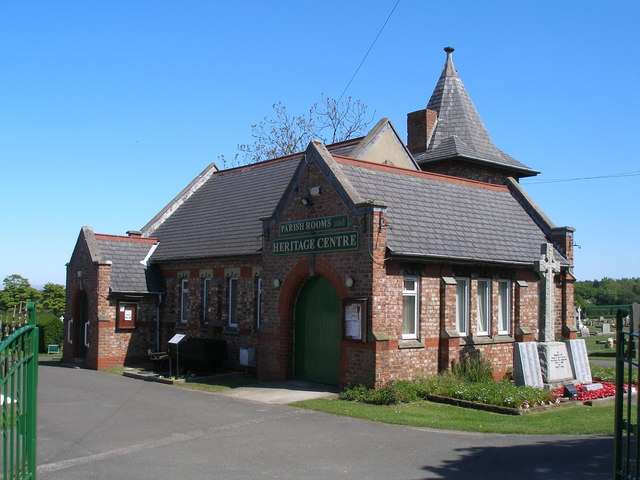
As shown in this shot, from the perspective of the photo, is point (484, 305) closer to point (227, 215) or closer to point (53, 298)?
point (227, 215)

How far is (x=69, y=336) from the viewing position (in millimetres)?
25469

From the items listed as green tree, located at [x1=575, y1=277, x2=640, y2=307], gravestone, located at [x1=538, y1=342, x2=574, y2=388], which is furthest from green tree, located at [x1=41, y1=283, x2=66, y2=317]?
green tree, located at [x1=575, y1=277, x2=640, y2=307]

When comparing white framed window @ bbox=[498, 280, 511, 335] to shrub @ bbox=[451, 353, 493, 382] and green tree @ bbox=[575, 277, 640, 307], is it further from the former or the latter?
green tree @ bbox=[575, 277, 640, 307]

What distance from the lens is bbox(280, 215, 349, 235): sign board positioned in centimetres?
1638

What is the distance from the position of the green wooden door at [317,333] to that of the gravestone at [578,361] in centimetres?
621

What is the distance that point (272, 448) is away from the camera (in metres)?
10.5

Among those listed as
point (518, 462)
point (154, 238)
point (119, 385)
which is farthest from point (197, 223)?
point (518, 462)

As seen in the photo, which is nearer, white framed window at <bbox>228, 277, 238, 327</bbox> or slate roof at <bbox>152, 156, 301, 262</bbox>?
white framed window at <bbox>228, 277, 238, 327</bbox>

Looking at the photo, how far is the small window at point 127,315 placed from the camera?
23.6 m

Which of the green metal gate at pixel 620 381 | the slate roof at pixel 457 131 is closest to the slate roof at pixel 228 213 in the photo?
the slate roof at pixel 457 131

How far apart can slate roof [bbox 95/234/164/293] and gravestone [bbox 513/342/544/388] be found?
13.7 m

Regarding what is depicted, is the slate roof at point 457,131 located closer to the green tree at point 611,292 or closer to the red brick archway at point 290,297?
the red brick archway at point 290,297

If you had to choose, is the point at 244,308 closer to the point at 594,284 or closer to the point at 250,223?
the point at 250,223

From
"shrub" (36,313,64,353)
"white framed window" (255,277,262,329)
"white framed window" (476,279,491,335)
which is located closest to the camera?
"white framed window" (476,279,491,335)
